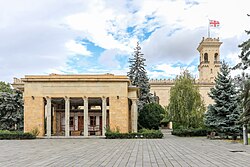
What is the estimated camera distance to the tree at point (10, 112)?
4412 cm

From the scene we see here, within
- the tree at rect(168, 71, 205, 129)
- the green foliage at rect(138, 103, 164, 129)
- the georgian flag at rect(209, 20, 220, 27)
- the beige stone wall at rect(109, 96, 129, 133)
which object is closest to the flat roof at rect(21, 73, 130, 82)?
the beige stone wall at rect(109, 96, 129, 133)

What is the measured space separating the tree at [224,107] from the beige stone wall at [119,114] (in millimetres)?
8472

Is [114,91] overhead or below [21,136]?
overhead

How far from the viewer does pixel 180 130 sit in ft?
127

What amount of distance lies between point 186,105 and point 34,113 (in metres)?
16.0

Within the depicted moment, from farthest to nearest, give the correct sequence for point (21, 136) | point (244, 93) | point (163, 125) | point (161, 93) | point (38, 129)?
point (161, 93)
point (163, 125)
point (38, 129)
point (21, 136)
point (244, 93)

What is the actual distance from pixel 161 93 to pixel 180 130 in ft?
133

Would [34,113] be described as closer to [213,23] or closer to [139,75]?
[139,75]

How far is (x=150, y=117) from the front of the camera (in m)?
45.1

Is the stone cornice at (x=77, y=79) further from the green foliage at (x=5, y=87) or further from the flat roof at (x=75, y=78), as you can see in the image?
the green foliage at (x=5, y=87)

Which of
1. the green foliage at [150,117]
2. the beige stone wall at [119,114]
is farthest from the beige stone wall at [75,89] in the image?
the green foliage at [150,117]

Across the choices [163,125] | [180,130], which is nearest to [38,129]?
[180,130]

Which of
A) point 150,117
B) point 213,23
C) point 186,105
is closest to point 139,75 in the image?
point 150,117

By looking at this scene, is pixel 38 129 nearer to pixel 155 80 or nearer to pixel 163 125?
pixel 163 125
